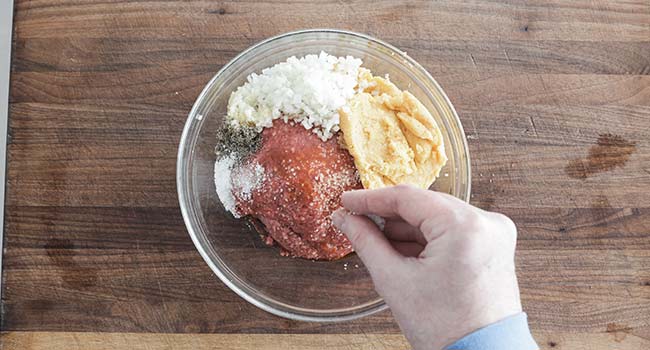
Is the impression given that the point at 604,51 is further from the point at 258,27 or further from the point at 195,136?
the point at 195,136

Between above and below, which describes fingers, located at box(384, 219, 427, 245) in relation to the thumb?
below

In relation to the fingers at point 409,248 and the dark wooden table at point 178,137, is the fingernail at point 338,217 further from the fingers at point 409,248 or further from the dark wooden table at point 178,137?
the dark wooden table at point 178,137

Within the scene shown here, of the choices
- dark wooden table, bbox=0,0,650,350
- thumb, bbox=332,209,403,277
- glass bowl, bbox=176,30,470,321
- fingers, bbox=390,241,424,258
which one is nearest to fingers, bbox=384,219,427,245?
fingers, bbox=390,241,424,258

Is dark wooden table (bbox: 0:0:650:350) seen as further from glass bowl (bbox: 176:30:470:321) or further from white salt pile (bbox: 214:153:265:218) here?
white salt pile (bbox: 214:153:265:218)

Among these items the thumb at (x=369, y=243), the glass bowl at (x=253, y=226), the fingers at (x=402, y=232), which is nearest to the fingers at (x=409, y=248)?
the fingers at (x=402, y=232)

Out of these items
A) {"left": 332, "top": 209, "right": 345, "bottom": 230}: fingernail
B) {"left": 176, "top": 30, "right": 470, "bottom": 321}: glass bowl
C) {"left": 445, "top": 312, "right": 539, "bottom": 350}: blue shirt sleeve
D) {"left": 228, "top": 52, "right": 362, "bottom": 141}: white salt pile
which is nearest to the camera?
{"left": 445, "top": 312, "right": 539, "bottom": 350}: blue shirt sleeve

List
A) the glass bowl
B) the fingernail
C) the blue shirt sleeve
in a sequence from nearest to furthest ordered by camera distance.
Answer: the blue shirt sleeve
the fingernail
the glass bowl

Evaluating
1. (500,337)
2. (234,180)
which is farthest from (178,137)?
(500,337)
